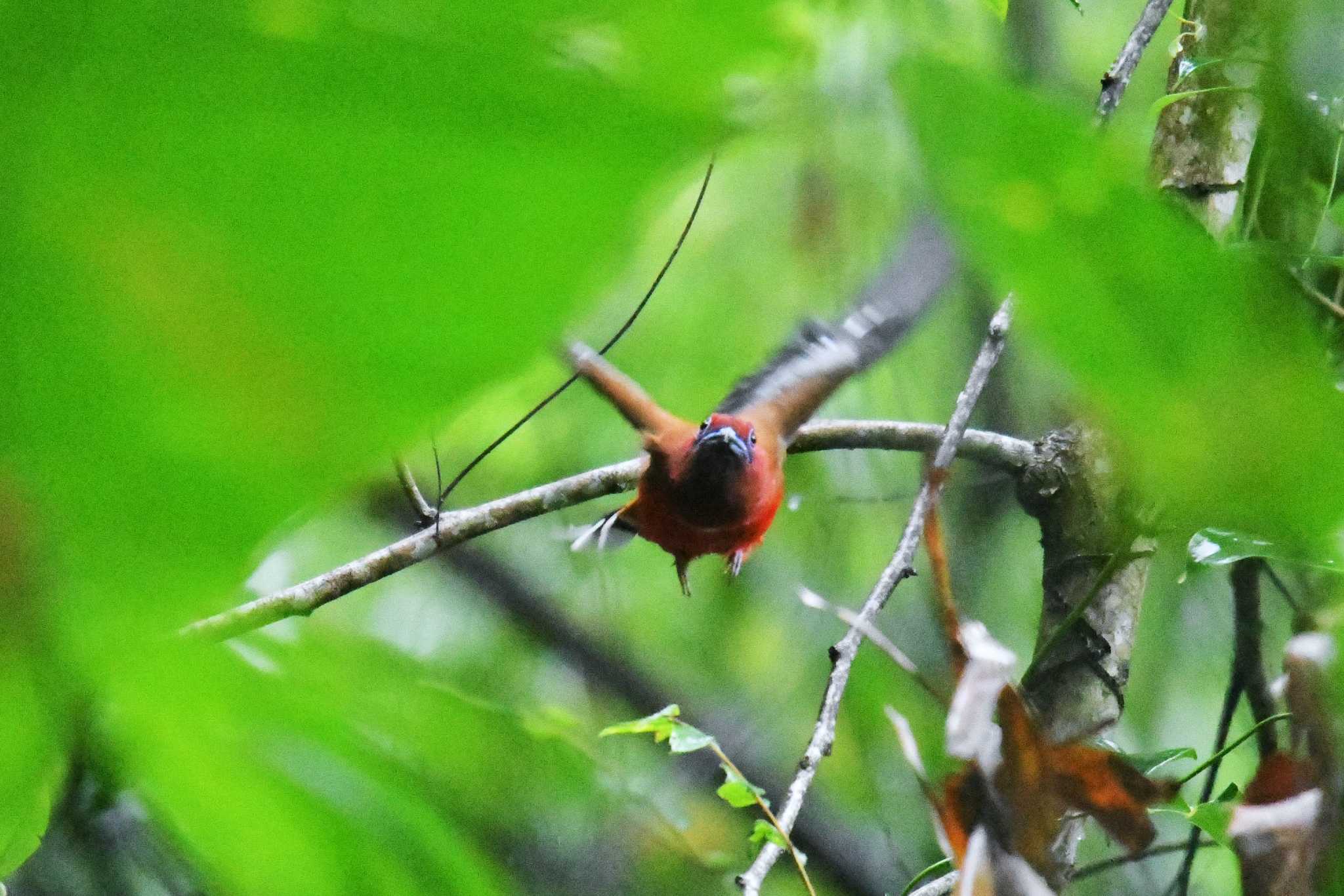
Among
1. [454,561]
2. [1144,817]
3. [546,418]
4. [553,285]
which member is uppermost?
[553,285]

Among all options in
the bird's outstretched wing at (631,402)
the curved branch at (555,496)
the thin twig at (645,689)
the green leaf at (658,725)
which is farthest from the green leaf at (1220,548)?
the thin twig at (645,689)

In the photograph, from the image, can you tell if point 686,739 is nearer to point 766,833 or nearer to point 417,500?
point 766,833

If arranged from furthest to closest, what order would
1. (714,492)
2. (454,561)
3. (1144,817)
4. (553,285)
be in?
1. (454,561)
2. (714,492)
3. (1144,817)
4. (553,285)

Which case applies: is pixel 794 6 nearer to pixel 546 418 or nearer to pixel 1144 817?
pixel 1144 817

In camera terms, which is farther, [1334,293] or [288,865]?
[1334,293]

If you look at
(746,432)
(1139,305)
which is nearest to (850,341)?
(746,432)

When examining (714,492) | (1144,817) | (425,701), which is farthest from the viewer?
(714,492)

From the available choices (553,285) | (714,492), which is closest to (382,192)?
(553,285)

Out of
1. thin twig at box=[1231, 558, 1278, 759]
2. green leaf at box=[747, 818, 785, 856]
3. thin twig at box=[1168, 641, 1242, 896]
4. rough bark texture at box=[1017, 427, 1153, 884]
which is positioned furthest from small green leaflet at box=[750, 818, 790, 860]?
thin twig at box=[1231, 558, 1278, 759]
